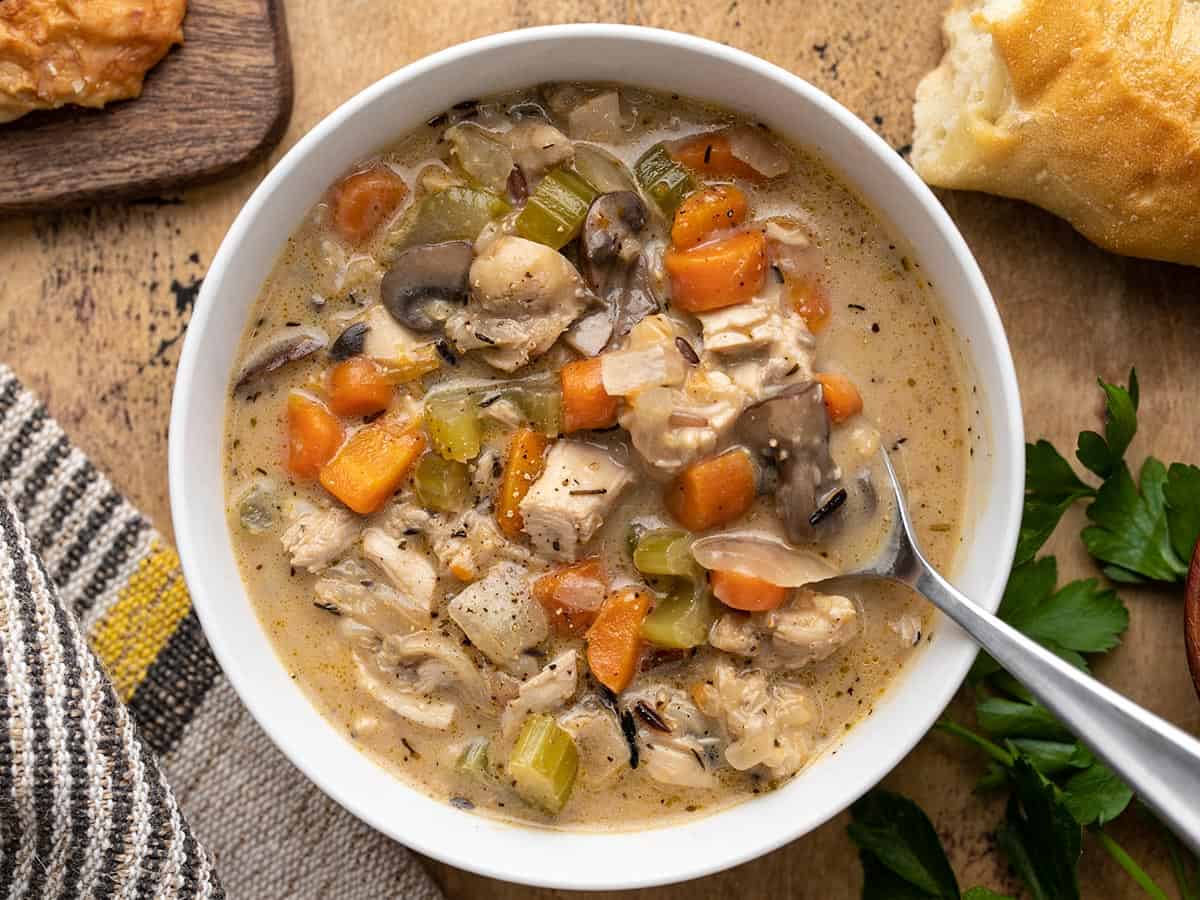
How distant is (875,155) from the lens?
2.77m

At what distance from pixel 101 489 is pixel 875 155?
2.08 metres

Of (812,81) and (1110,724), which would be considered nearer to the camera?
(1110,724)

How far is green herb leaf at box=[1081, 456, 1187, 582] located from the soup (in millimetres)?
462

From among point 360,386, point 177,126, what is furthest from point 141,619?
point 177,126

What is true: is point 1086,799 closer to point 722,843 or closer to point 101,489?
point 722,843

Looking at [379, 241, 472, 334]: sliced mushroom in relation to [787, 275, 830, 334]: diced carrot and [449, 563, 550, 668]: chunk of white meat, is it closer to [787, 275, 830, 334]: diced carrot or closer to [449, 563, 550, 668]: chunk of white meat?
[449, 563, 550, 668]: chunk of white meat

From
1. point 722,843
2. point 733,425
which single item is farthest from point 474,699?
point 733,425

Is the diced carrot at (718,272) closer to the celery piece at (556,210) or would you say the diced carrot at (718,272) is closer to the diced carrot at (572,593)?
the celery piece at (556,210)

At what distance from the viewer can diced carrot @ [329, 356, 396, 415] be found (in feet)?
9.50

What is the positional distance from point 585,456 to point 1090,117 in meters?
1.44

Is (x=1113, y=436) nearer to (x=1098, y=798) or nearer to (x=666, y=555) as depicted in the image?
(x=1098, y=798)

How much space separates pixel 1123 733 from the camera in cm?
229

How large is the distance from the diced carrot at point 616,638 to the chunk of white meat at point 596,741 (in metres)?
0.09

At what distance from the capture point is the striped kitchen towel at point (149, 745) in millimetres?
2963
